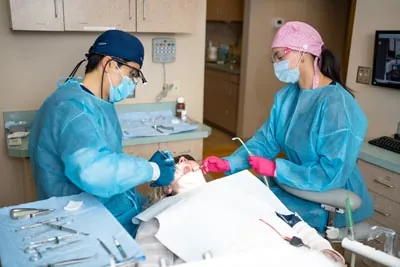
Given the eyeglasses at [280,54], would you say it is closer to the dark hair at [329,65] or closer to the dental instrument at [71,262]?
the dark hair at [329,65]

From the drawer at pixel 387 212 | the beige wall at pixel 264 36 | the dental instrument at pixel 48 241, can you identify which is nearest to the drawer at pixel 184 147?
the drawer at pixel 387 212

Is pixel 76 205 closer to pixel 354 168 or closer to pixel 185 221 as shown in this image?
pixel 185 221

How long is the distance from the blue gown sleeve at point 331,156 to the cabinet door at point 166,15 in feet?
4.07

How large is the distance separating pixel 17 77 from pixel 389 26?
97.6 inches

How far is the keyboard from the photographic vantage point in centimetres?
247

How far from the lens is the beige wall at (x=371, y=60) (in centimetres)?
264

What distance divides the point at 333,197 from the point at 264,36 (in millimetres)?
3340

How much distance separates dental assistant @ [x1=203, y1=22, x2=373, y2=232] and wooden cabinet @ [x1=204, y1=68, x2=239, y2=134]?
3064mm

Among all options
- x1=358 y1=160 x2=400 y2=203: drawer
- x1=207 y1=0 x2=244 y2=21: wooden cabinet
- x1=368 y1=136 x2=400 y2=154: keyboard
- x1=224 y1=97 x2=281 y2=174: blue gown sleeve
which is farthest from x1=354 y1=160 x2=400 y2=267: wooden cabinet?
x1=207 y1=0 x2=244 y2=21: wooden cabinet

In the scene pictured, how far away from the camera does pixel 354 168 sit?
69.7 inches

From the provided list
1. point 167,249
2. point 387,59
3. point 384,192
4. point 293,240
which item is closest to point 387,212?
point 384,192

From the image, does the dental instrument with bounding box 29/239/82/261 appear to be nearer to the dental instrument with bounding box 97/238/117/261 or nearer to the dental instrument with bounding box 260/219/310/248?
the dental instrument with bounding box 97/238/117/261

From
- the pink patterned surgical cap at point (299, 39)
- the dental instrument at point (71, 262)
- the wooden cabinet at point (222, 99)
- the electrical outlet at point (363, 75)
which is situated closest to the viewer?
the dental instrument at point (71, 262)

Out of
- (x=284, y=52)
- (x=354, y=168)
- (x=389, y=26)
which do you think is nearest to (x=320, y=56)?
(x=284, y=52)
